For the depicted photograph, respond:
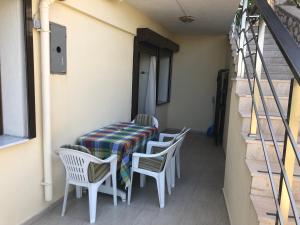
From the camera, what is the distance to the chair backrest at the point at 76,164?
2.32m

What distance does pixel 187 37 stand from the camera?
6625mm

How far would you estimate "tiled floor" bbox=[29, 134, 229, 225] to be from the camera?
8.21 feet

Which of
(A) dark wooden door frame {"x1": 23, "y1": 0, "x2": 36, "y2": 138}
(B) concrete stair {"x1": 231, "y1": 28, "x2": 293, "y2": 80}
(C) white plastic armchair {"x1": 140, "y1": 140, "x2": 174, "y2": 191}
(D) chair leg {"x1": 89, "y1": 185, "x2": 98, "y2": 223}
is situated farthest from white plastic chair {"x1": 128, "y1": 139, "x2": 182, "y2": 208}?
(B) concrete stair {"x1": 231, "y1": 28, "x2": 293, "y2": 80}

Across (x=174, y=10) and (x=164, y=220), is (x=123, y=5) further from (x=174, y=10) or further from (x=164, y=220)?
(x=164, y=220)

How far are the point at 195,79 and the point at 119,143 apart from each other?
4.42m

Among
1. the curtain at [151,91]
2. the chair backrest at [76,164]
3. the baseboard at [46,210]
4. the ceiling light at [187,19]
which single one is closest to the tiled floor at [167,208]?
the baseboard at [46,210]

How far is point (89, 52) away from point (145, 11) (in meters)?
1.67

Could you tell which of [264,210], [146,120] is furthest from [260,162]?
[146,120]

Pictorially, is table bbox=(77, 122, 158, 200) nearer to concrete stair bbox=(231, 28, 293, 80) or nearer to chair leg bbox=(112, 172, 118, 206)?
chair leg bbox=(112, 172, 118, 206)

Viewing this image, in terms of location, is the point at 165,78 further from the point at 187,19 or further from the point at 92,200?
the point at 92,200

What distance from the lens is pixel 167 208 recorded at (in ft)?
9.09

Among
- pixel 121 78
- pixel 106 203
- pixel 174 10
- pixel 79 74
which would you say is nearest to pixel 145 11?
pixel 174 10

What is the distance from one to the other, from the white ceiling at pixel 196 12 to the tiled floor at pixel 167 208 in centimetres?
248

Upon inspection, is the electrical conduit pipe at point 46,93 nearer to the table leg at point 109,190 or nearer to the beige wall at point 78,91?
the beige wall at point 78,91
